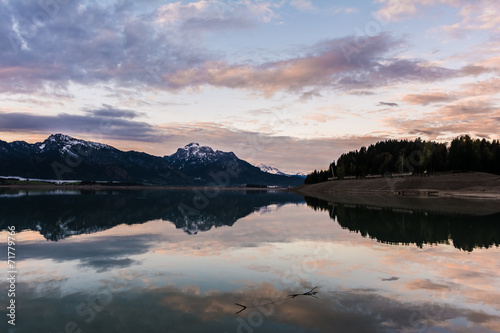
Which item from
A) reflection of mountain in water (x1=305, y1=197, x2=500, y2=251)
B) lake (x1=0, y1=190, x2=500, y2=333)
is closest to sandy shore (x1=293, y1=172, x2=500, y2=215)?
reflection of mountain in water (x1=305, y1=197, x2=500, y2=251)

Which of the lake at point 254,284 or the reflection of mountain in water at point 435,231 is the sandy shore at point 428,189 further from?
the lake at point 254,284

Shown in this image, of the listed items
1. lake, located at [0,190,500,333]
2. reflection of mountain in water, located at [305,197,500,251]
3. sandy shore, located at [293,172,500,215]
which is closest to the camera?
lake, located at [0,190,500,333]

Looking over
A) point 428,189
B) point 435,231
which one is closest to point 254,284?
point 435,231

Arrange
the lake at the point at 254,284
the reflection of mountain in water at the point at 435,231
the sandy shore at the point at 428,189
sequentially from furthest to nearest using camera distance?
the sandy shore at the point at 428,189 → the reflection of mountain in water at the point at 435,231 → the lake at the point at 254,284

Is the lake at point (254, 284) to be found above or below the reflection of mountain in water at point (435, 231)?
above

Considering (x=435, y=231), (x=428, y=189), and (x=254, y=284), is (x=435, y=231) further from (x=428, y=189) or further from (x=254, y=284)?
(x=428, y=189)

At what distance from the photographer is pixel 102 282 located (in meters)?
15.8

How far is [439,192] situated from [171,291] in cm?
12931

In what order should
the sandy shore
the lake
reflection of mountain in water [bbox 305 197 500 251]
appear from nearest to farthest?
1. the lake
2. reflection of mountain in water [bbox 305 197 500 251]
3. the sandy shore

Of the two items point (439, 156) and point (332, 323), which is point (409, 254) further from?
point (439, 156)

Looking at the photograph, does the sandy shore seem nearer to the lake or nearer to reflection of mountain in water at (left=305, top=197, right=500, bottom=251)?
reflection of mountain in water at (left=305, top=197, right=500, bottom=251)

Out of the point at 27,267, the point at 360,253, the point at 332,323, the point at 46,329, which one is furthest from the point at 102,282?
the point at 360,253

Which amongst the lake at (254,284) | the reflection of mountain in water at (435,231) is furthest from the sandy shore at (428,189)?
the lake at (254,284)

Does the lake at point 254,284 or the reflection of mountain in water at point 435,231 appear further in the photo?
the reflection of mountain in water at point 435,231
